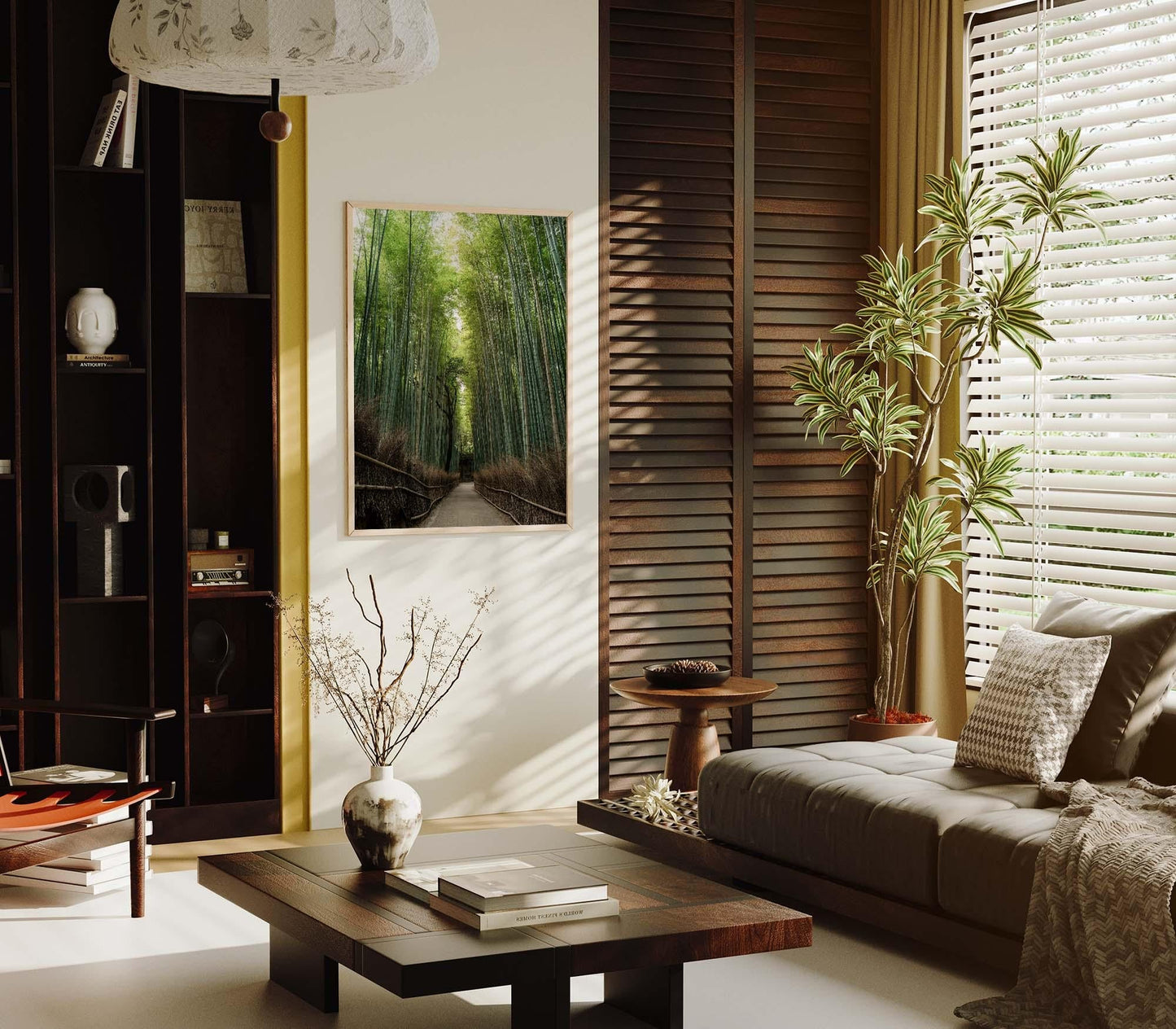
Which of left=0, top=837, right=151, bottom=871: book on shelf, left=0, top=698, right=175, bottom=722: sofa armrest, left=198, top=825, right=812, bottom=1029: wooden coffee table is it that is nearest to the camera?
left=198, top=825, right=812, bottom=1029: wooden coffee table

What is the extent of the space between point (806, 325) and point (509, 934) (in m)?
3.56

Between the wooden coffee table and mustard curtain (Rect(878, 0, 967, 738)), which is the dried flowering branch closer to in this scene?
the wooden coffee table

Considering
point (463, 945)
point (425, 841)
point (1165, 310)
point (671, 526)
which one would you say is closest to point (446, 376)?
point (671, 526)

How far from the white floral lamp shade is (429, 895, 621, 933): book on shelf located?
1.65 meters

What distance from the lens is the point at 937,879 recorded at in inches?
147

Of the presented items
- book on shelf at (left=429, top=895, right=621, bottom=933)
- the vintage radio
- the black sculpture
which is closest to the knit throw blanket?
book on shelf at (left=429, top=895, right=621, bottom=933)

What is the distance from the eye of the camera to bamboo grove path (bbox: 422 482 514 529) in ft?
18.0

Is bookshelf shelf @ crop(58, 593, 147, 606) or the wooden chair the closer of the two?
the wooden chair

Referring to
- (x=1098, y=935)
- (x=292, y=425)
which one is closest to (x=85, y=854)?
(x=292, y=425)

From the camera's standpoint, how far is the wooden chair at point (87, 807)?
4.13m

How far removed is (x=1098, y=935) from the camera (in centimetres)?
328

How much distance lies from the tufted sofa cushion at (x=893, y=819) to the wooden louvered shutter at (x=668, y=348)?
4.24ft

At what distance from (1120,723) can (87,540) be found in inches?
126

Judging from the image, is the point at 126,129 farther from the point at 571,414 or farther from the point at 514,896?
the point at 514,896
